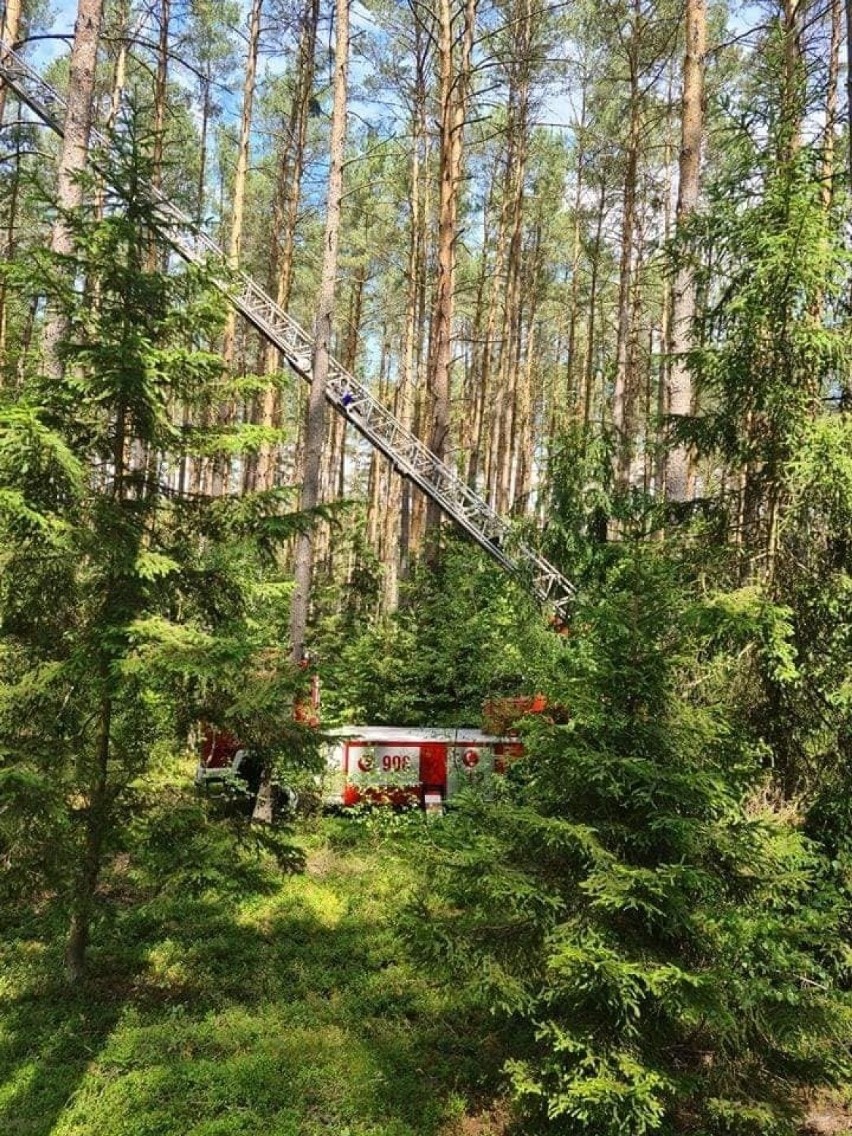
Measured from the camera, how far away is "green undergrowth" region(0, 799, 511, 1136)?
4781 mm

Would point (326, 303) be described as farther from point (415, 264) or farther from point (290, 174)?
point (290, 174)

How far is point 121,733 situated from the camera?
19.7 ft

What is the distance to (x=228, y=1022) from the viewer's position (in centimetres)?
571

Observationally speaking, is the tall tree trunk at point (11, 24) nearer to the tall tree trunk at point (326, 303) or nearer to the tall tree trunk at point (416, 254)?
the tall tree trunk at point (326, 303)

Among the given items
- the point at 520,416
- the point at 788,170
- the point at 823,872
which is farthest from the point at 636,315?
the point at 823,872

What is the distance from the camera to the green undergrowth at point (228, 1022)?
4.78m

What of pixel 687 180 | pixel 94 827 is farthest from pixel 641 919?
pixel 687 180

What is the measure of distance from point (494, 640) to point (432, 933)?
7591 millimetres

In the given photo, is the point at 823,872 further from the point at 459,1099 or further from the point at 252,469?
the point at 252,469

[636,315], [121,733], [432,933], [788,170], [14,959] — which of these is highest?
[636,315]

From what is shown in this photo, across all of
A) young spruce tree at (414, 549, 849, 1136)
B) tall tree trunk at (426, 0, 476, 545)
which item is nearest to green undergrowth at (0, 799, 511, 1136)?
young spruce tree at (414, 549, 849, 1136)

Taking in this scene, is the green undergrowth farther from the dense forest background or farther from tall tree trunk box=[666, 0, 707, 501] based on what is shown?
tall tree trunk box=[666, 0, 707, 501]

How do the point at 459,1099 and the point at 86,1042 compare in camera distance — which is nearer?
the point at 459,1099

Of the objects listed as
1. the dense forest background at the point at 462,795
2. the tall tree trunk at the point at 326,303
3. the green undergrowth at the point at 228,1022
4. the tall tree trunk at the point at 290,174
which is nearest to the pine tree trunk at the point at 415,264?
the tall tree trunk at the point at 290,174
